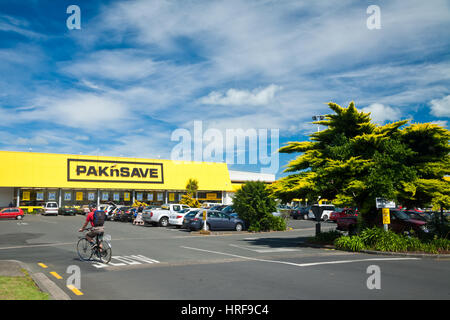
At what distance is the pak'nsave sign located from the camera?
51094 millimetres

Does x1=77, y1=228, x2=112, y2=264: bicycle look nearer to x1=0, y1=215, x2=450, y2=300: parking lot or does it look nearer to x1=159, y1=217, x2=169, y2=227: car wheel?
x1=0, y1=215, x2=450, y2=300: parking lot

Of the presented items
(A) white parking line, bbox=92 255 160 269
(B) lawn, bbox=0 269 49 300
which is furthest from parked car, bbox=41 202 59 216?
(B) lawn, bbox=0 269 49 300

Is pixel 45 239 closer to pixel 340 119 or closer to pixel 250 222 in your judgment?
pixel 250 222

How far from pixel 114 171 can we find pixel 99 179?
95.9 inches

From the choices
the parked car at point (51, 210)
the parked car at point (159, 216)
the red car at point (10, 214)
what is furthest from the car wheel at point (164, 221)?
the parked car at point (51, 210)

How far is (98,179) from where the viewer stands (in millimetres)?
52156

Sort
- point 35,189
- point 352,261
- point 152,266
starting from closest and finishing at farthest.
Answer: point 152,266 < point 352,261 < point 35,189

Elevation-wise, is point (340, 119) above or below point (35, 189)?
above

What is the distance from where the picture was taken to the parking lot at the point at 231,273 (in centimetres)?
787

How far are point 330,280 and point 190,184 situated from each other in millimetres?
46780
